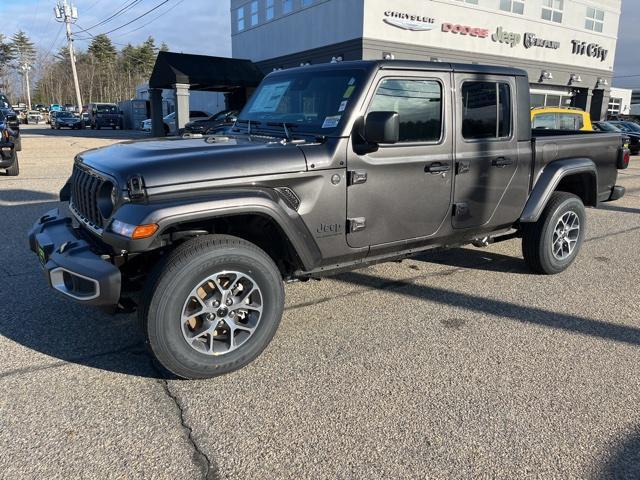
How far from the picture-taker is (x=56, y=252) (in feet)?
10.2

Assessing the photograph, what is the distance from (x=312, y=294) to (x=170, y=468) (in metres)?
2.32

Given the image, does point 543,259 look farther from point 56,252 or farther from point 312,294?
point 56,252

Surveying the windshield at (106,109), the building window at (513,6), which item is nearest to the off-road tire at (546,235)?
→ the building window at (513,6)

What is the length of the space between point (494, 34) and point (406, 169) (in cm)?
2337

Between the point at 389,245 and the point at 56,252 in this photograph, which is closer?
the point at 56,252

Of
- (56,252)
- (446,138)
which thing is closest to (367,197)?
(446,138)

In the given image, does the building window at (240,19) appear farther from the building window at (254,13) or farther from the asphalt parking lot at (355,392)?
the asphalt parking lot at (355,392)

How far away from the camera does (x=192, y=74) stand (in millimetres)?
22047

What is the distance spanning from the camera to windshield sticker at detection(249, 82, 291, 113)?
420 cm

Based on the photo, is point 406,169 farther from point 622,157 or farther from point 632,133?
point 632,133

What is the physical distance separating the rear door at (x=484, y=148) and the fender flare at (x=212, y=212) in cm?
156

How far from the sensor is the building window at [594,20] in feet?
92.6

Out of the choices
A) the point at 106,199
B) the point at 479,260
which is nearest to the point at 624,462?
the point at 106,199

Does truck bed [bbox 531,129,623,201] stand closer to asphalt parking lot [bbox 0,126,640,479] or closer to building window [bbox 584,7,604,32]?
asphalt parking lot [bbox 0,126,640,479]
